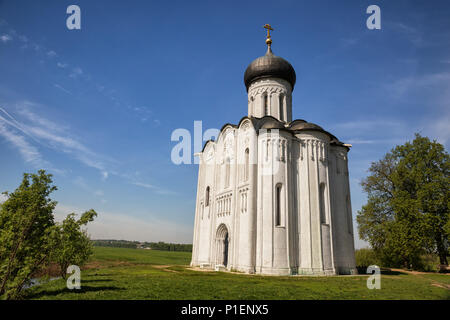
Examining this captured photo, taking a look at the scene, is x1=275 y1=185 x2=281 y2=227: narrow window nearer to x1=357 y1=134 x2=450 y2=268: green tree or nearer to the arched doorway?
the arched doorway

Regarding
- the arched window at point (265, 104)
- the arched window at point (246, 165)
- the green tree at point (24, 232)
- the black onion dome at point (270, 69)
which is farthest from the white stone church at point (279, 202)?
the green tree at point (24, 232)

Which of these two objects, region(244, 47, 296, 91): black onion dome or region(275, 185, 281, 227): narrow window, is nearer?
region(275, 185, 281, 227): narrow window

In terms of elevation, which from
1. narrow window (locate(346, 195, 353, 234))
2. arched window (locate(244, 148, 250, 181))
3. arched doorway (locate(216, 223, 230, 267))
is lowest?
arched doorway (locate(216, 223, 230, 267))

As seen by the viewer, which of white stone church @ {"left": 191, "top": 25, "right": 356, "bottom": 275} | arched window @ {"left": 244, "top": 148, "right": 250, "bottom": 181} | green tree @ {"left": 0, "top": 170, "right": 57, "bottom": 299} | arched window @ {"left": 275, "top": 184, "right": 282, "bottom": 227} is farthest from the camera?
arched window @ {"left": 244, "top": 148, "right": 250, "bottom": 181}

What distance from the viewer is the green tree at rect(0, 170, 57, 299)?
7.96 metres

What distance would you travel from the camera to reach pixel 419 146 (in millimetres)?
24328

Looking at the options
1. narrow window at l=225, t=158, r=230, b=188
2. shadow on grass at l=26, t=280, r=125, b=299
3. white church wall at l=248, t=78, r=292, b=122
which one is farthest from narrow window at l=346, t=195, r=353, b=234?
shadow on grass at l=26, t=280, r=125, b=299

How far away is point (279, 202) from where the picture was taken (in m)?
18.8

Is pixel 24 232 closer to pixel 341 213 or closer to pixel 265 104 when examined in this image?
pixel 341 213

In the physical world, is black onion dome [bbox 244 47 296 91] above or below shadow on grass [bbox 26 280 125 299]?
above

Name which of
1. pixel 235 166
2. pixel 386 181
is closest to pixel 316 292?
pixel 235 166

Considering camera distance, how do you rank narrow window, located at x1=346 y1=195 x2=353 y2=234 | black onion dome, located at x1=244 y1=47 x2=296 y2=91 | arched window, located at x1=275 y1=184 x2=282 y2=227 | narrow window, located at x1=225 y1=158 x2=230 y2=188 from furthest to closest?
1. black onion dome, located at x1=244 y1=47 x2=296 y2=91
2. narrow window, located at x1=225 y1=158 x2=230 y2=188
3. narrow window, located at x1=346 y1=195 x2=353 y2=234
4. arched window, located at x1=275 y1=184 x2=282 y2=227

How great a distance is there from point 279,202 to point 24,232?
14.6 meters

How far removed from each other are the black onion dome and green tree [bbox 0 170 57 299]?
2020 cm
